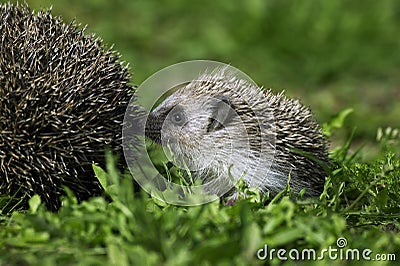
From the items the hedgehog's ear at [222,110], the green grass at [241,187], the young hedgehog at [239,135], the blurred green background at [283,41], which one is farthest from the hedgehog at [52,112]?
the blurred green background at [283,41]

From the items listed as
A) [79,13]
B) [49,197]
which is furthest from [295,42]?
[49,197]

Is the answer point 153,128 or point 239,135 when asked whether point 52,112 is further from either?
point 239,135

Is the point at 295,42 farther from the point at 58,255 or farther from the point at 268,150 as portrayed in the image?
the point at 58,255

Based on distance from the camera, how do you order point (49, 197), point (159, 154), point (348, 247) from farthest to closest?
point (159, 154), point (49, 197), point (348, 247)

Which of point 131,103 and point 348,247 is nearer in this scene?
point 348,247

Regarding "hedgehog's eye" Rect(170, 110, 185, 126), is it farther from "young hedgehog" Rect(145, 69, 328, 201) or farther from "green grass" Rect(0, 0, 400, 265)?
"green grass" Rect(0, 0, 400, 265)
